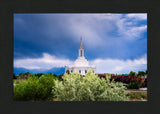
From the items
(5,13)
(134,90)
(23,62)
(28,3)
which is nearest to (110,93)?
(134,90)

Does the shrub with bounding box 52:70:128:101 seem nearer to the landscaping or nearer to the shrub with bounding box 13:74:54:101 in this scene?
the landscaping

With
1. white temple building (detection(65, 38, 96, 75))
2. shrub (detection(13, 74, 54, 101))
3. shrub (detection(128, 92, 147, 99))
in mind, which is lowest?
shrub (detection(128, 92, 147, 99))

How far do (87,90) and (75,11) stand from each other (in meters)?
2.48

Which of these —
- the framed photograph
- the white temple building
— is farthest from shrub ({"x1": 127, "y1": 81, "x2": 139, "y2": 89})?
the white temple building

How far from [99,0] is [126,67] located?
107 inches

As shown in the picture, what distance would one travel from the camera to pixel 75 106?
4.88 meters

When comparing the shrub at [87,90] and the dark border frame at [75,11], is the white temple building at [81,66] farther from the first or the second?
the dark border frame at [75,11]

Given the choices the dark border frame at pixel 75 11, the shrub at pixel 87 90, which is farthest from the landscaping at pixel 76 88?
the dark border frame at pixel 75 11

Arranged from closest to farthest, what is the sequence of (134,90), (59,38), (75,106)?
(75,106) → (134,90) → (59,38)

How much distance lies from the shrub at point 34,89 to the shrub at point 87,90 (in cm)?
42

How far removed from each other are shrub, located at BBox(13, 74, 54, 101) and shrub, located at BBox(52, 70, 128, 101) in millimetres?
416

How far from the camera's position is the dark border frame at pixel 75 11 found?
4852 mm

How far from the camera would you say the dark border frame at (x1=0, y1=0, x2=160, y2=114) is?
4.85m

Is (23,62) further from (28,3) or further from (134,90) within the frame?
(134,90)
